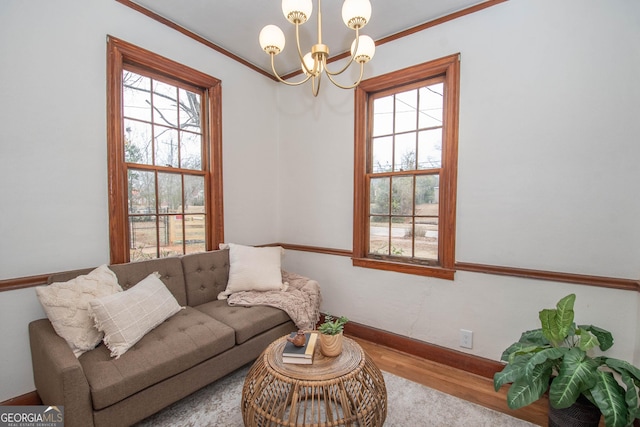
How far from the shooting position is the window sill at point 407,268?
2408 mm

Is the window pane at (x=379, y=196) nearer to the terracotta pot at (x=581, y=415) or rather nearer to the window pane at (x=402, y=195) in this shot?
the window pane at (x=402, y=195)

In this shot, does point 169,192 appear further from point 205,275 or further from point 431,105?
point 431,105

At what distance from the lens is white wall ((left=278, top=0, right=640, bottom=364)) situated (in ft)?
5.90

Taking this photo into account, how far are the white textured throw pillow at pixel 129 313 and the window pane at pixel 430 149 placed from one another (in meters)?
2.41

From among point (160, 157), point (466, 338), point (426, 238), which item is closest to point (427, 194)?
point (426, 238)

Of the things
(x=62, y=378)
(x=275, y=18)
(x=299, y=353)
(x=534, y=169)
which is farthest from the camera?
(x=275, y=18)

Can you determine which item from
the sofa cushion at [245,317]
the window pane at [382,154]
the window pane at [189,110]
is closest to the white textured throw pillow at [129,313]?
the sofa cushion at [245,317]

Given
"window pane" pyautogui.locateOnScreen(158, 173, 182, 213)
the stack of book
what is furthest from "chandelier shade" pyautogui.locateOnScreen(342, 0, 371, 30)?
"window pane" pyautogui.locateOnScreen(158, 173, 182, 213)

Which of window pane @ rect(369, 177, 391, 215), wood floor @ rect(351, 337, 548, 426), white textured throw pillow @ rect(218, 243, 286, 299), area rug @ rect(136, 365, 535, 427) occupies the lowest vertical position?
wood floor @ rect(351, 337, 548, 426)

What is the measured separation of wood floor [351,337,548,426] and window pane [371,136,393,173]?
1.75m

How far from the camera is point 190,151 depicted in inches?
110

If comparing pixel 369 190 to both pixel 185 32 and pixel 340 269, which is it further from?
pixel 185 32

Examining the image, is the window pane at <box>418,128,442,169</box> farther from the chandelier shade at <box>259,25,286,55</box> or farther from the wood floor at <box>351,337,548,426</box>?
the wood floor at <box>351,337,548,426</box>

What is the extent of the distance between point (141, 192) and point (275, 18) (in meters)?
1.90
